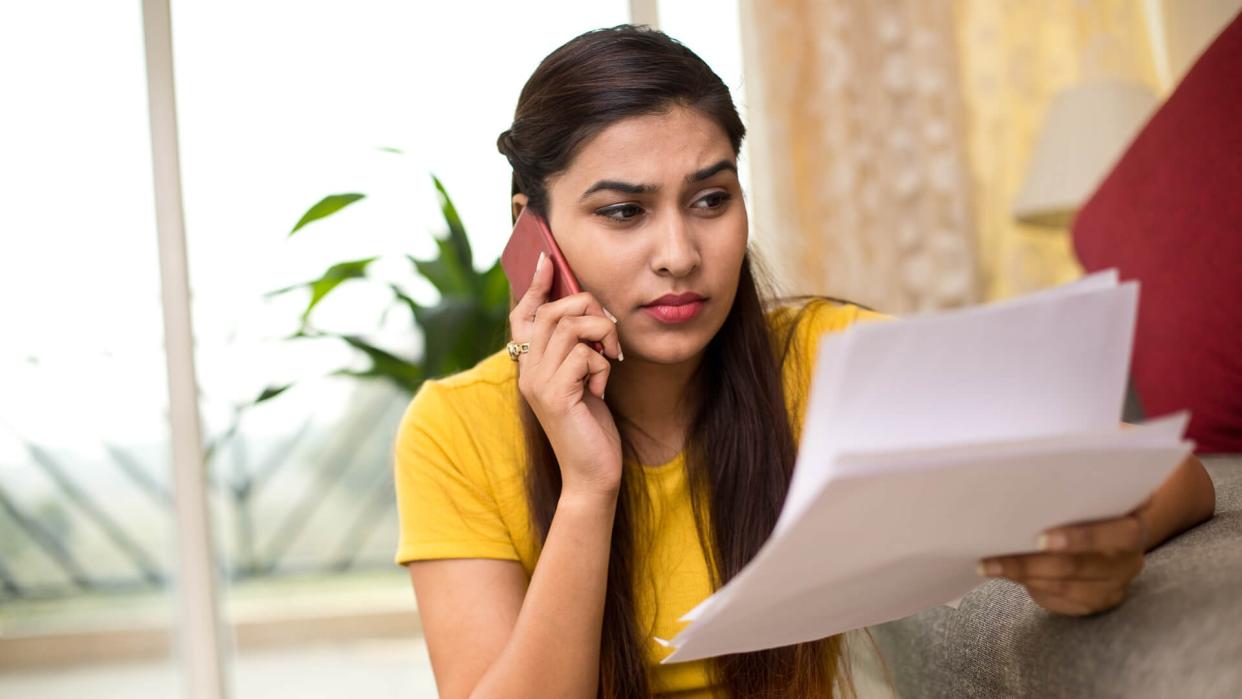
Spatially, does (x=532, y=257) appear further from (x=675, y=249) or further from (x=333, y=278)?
(x=333, y=278)

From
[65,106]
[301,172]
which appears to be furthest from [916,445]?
[65,106]

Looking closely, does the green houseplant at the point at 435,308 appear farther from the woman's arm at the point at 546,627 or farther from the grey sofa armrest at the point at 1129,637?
the grey sofa armrest at the point at 1129,637

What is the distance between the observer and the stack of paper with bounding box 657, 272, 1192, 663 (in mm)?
522

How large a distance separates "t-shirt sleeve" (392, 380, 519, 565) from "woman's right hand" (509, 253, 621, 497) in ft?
0.42

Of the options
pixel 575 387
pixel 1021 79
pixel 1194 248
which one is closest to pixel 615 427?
pixel 575 387

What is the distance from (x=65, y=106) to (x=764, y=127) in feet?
5.05

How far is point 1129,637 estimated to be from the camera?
0.65m

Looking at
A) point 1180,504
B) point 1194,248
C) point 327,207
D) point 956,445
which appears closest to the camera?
point 956,445

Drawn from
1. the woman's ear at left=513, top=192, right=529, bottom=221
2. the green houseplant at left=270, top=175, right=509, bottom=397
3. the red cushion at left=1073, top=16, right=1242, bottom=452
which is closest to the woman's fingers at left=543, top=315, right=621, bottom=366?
the woman's ear at left=513, top=192, right=529, bottom=221

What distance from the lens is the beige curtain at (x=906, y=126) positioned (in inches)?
103

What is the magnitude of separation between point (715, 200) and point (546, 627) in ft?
1.46

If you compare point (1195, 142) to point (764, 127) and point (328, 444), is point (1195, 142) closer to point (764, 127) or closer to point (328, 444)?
point (764, 127)

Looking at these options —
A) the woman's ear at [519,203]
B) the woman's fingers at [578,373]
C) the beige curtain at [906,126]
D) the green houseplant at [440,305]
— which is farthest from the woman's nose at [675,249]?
the beige curtain at [906,126]

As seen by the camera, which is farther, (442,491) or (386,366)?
(386,366)
